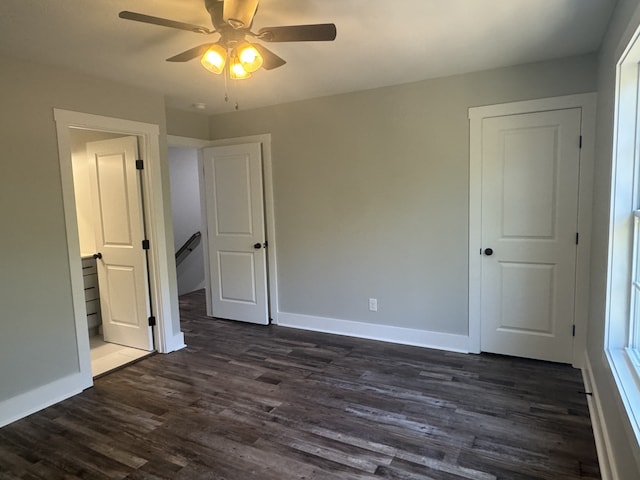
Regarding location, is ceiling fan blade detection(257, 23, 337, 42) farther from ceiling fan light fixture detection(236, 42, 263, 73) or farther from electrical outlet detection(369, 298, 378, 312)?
electrical outlet detection(369, 298, 378, 312)

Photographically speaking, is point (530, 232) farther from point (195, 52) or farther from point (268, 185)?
point (195, 52)

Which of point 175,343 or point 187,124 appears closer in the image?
point 175,343

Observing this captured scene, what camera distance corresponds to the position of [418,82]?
3504mm

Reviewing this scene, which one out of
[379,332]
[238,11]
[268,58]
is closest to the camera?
[238,11]

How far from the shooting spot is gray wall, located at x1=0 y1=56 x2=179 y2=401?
265 centimetres

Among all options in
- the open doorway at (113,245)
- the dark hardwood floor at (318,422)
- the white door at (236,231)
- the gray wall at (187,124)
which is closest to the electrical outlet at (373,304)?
the dark hardwood floor at (318,422)

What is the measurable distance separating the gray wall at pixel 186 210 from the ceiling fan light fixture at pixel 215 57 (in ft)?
14.6

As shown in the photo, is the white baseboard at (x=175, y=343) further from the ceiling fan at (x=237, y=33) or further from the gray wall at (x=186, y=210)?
the ceiling fan at (x=237, y=33)

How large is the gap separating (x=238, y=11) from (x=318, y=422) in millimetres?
2346

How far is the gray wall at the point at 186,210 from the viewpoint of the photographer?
6328 mm

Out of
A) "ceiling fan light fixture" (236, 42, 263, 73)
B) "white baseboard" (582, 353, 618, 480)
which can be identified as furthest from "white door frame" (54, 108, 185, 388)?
"white baseboard" (582, 353, 618, 480)

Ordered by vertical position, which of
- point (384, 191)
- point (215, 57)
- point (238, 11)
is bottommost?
point (384, 191)

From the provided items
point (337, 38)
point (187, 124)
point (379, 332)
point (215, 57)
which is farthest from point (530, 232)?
point (187, 124)

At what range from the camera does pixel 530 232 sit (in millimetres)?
3234
